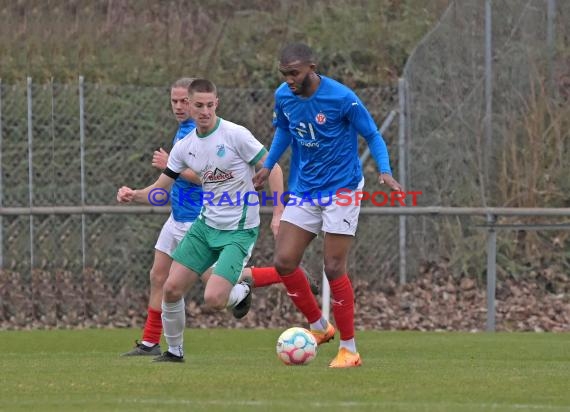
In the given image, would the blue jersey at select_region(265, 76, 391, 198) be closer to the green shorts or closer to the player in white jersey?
the player in white jersey

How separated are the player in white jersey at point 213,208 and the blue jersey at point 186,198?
1049mm

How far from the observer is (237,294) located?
9.84 meters

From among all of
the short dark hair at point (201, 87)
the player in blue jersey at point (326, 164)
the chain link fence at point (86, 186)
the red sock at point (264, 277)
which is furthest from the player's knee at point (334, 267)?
the chain link fence at point (86, 186)

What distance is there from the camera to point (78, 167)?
49.9 ft

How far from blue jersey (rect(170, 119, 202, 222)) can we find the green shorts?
1179mm

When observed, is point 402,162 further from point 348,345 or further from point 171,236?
point 348,345

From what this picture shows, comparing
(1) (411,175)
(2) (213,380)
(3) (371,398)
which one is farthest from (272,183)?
(1) (411,175)

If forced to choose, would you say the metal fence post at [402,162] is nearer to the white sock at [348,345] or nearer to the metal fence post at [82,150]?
the metal fence post at [82,150]

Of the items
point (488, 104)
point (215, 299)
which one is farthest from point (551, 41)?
point (215, 299)

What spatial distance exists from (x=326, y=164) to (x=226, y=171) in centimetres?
77

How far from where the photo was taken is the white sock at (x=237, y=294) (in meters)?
9.70

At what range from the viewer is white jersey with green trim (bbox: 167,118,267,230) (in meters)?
9.42

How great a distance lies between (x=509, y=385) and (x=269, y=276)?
12.0 feet

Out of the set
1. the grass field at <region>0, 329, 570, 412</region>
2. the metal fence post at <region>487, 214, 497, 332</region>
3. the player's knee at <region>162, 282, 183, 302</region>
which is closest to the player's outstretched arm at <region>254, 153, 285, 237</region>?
the player's knee at <region>162, 282, 183, 302</region>
